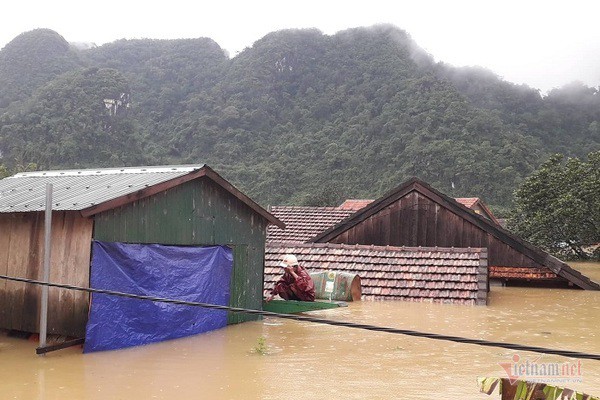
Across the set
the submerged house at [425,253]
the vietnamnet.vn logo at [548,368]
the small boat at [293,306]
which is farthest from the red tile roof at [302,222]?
the vietnamnet.vn logo at [548,368]

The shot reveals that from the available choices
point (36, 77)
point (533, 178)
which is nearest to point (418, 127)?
point (533, 178)

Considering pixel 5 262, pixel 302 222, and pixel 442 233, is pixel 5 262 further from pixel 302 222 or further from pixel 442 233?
pixel 302 222

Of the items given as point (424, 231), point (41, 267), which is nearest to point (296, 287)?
point (41, 267)

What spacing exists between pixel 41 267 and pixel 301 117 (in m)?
60.3

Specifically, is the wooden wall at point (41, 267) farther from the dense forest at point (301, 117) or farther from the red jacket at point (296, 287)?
the dense forest at point (301, 117)

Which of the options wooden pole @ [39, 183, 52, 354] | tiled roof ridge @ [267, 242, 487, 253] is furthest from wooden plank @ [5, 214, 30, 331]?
tiled roof ridge @ [267, 242, 487, 253]

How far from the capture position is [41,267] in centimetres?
1029

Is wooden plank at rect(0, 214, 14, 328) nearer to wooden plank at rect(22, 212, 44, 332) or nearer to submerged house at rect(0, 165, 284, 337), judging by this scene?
submerged house at rect(0, 165, 284, 337)

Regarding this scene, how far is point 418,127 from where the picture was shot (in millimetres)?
56094

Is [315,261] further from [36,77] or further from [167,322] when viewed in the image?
[36,77]

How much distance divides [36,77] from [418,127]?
1847 inches

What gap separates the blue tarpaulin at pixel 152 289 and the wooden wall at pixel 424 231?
826cm

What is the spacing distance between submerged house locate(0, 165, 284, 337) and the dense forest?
32811 millimetres

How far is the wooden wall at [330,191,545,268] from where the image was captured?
1906cm
